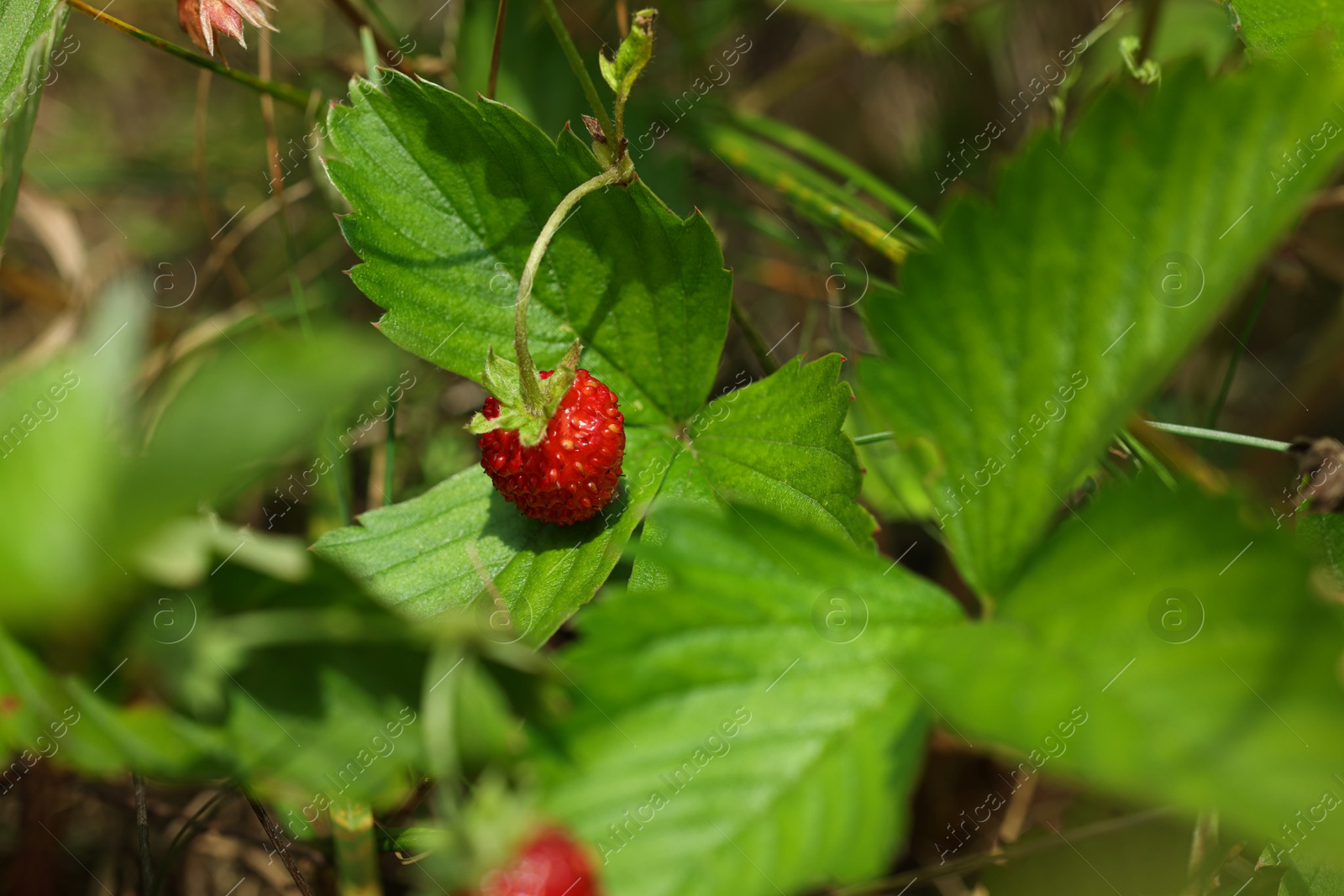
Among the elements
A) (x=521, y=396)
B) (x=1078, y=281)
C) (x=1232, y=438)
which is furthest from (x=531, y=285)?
(x=1232, y=438)

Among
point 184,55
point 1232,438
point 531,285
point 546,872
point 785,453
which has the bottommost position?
point 1232,438

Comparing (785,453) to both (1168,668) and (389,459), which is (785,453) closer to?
(1168,668)

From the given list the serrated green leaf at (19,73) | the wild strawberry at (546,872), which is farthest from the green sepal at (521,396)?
the serrated green leaf at (19,73)

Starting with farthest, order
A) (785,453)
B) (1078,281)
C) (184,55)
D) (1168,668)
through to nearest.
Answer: (184,55) < (785,453) < (1078,281) < (1168,668)

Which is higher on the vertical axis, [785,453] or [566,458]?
[566,458]

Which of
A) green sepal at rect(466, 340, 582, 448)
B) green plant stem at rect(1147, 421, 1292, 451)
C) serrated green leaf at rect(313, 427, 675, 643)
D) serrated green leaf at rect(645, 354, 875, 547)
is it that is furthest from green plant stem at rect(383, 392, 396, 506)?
green plant stem at rect(1147, 421, 1292, 451)

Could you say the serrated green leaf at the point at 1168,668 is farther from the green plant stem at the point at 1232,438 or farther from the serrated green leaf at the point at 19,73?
the serrated green leaf at the point at 19,73

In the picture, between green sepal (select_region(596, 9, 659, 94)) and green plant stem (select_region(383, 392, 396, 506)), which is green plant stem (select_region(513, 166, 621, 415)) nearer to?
green sepal (select_region(596, 9, 659, 94))
